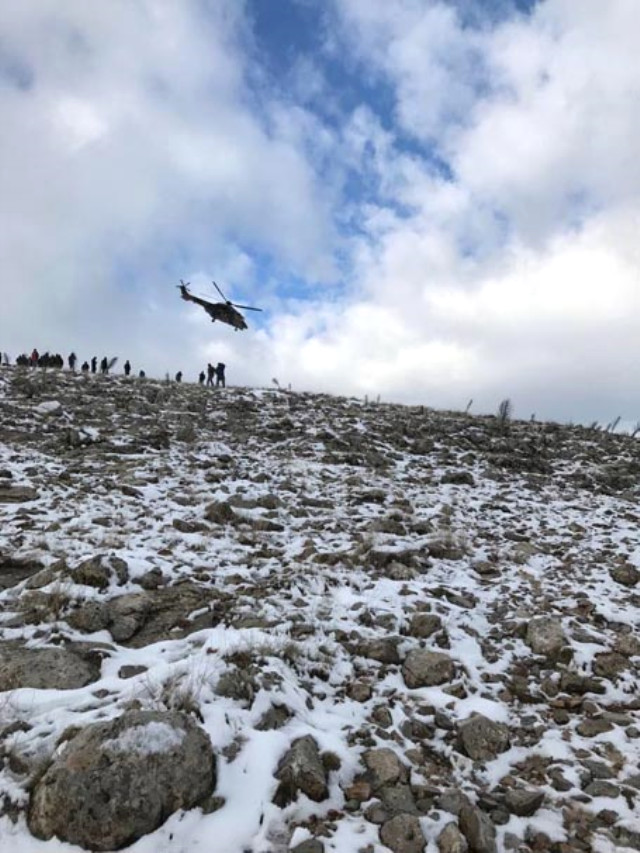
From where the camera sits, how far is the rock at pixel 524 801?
14.2 feet

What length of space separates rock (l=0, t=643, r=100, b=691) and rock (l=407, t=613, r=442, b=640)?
11.7ft

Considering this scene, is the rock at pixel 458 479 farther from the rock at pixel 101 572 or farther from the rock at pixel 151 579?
the rock at pixel 101 572

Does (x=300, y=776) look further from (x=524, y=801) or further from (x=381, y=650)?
(x=381, y=650)

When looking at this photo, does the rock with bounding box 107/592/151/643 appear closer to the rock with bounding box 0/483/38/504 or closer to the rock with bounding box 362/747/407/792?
the rock with bounding box 362/747/407/792

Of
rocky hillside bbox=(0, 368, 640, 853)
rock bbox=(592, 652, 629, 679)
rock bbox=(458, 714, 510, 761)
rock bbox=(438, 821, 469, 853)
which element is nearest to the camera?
rock bbox=(438, 821, 469, 853)

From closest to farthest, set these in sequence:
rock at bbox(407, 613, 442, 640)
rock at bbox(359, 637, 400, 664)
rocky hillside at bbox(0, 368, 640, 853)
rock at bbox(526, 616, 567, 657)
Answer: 1. rocky hillside at bbox(0, 368, 640, 853)
2. rock at bbox(359, 637, 400, 664)
3. rock at bbox(526, 616, 567, 657)
4. rock at bbox(407, 613, 442, 640)

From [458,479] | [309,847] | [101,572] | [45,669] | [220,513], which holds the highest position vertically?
[458,479]

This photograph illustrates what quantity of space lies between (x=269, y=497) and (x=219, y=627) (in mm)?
5278

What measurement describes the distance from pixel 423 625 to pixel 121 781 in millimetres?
4055

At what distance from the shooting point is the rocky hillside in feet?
13.3

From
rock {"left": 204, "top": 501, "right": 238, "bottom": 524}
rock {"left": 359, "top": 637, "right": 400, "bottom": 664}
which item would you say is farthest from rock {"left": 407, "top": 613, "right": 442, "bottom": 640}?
rock {"left": 204, "top": 501, "right": 238, "bottom": 524}

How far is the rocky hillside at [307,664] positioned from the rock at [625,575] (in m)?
0.05

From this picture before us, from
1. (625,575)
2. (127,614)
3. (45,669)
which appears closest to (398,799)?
(45,669)

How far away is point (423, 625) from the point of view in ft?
23.1
